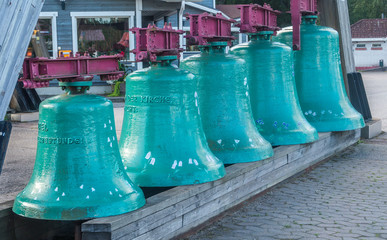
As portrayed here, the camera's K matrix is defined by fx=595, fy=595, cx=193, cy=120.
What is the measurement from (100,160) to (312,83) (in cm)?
424

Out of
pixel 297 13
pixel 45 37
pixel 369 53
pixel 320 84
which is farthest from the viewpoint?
pixel 369 53

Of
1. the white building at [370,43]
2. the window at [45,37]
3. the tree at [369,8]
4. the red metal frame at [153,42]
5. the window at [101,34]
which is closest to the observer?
the red metal frame at [153,42]

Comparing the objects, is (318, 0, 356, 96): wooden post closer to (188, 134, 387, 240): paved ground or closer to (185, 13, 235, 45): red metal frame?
(188, 134, 387, 240): paved ground

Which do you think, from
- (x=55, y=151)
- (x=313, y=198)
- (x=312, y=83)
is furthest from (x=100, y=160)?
(x=312, y=83)

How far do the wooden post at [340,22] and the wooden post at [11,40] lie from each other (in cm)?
660

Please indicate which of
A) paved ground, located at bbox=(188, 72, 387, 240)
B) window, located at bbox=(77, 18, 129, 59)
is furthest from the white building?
paved ground, located at bbox=(188, 72, 387, 240)

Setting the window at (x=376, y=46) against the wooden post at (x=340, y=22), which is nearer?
the wooden post at (x=340, y=22)

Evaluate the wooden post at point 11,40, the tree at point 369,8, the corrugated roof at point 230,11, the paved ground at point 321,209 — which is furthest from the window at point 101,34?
the tree at point 369,8

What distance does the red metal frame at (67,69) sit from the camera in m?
3.43

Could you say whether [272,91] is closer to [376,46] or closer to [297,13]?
[297,13]

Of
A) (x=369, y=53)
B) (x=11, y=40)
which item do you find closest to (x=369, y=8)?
(x=369, y=53)

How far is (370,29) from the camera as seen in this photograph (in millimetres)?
56188

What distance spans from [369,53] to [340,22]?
49094mm

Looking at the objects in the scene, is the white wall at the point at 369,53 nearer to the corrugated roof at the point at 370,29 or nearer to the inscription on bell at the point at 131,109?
the corrugated roof at the point at 370,29
